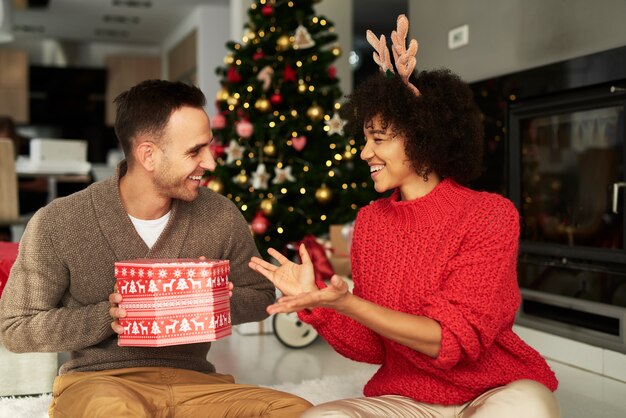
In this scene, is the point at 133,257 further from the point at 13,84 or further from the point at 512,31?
the point at 13,84

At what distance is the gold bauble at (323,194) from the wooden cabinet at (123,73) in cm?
632

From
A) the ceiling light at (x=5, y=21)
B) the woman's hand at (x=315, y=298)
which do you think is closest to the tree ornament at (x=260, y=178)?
the woman's hand at (x=315, y=298)

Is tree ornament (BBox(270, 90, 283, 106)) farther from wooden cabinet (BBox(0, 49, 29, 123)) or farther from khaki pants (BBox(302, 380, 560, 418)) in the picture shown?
wooden cabinet (BBox(0, 49, 29, 123))

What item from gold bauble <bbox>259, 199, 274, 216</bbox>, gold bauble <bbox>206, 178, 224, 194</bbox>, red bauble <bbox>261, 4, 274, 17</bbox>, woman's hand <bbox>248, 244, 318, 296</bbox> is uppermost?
red bauble <bbox>261, 4, 274, 17</bbox>

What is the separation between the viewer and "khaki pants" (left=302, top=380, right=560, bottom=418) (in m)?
1.44

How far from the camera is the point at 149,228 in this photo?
1.78m

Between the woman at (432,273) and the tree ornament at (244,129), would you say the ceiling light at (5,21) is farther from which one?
the woman at (432,273)

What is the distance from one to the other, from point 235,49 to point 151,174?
2.78 m

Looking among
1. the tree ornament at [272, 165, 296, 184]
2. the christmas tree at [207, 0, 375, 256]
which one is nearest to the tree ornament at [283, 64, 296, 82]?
the christmas tree at [207, 0, 375, 256]

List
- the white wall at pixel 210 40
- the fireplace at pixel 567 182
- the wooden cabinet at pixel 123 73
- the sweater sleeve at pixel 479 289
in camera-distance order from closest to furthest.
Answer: the sweater sleeve at pixel 479 289 → the fireplace at pixel 567 182 → the white wall at pixel 210 40 → the wooden cabinet at pixel 123 73

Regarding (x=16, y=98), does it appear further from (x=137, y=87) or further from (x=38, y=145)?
(x=137, y=87)

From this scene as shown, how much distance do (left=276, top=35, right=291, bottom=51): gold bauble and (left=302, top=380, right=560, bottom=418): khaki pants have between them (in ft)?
9.85

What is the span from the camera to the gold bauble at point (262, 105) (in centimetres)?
419

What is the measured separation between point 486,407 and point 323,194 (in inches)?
107
